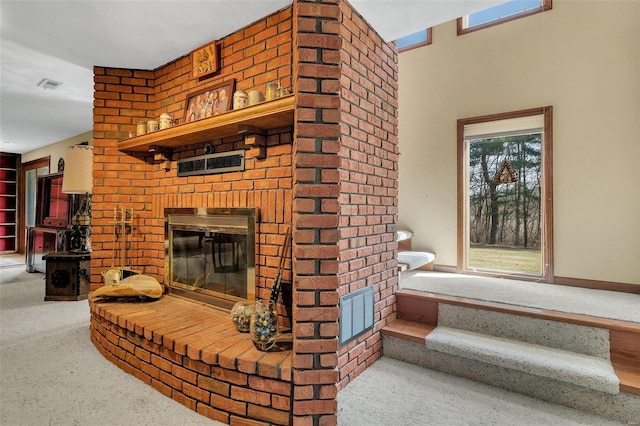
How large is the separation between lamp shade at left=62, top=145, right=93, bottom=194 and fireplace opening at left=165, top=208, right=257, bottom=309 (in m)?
1.65

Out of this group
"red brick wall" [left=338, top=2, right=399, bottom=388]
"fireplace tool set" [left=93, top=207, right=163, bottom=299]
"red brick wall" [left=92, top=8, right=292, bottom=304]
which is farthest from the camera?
"fireplace tool set" [left=93, top=207, right=163, bottom=299]

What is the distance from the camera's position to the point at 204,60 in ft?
8.65

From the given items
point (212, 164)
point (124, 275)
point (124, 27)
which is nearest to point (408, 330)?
point (212, 164)

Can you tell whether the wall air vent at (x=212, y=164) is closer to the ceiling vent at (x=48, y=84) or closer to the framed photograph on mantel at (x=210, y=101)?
the framed photograph on mantel at (x=210, y=101)

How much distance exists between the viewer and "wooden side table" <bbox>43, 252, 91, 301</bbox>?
13.3 feet

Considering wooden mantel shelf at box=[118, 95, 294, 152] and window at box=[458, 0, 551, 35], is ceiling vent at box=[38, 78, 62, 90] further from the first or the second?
window at box=[458, 0, 551, 35]

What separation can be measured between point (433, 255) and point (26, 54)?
14.1 feet

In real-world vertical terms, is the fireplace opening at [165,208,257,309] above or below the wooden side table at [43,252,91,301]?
above

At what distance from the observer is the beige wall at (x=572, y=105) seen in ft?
9.48

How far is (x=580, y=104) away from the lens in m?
3.07

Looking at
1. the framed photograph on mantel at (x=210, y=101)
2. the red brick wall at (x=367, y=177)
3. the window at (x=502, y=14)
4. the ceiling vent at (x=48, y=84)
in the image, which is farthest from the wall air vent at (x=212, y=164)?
the window at (x=502, y=14)

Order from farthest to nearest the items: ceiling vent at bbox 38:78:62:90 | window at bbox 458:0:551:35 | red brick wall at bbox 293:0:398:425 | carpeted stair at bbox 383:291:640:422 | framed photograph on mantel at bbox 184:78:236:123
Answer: ceiling vent at bbox 38:78:62:90 < window at bbox 458:0:551:35 < framed photograph on mantel at bbox 184:78:236:123 < carpeted stair at bbox 383:291:640:422 < red brick wall at bbox 293:0:398:425

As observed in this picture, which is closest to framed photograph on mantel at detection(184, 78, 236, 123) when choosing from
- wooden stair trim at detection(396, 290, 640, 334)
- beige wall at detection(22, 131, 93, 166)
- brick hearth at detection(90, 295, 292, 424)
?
brick hearth at detection(90, 295, 292, 424)

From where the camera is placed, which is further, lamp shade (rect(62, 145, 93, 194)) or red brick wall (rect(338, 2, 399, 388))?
lamp shade (rect(62, 145, 93, 194))
